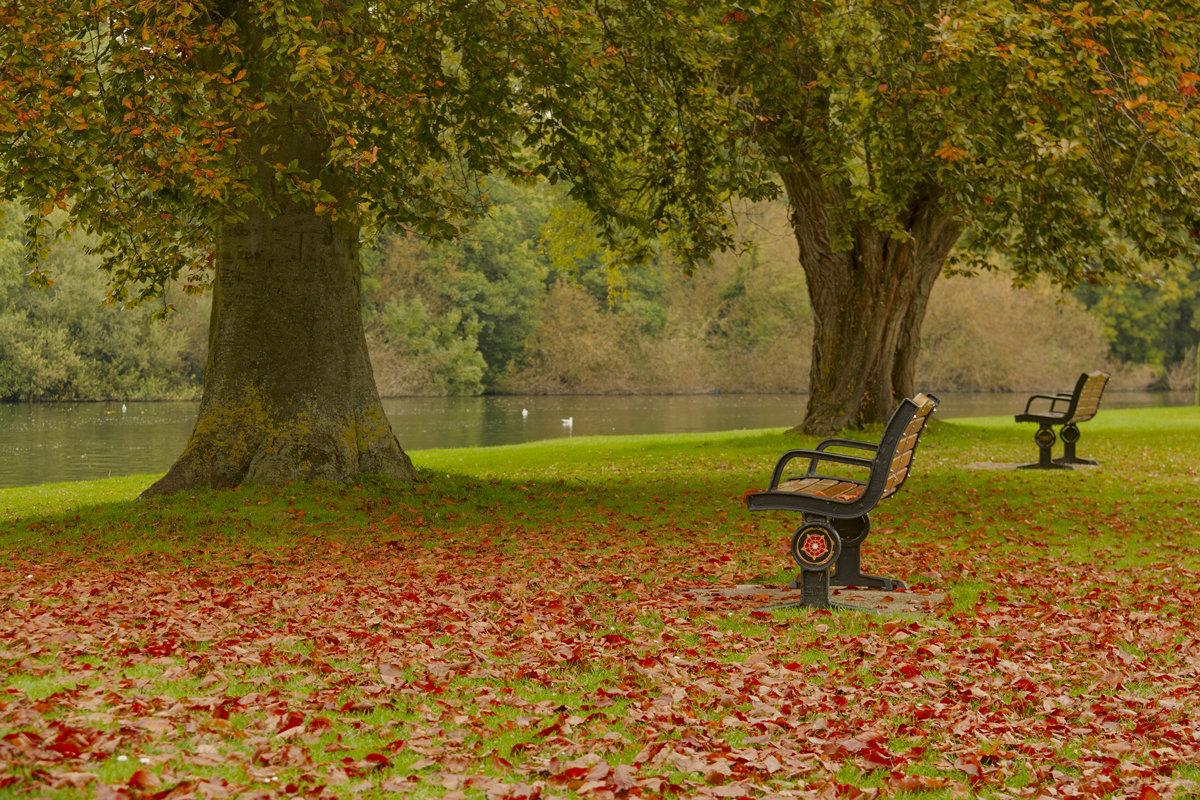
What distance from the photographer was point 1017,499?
13617 millimetres

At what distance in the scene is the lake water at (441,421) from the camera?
88.1 ft

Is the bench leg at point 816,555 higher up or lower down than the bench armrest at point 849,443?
lower down

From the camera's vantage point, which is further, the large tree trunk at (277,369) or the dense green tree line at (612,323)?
the dense green tree line at (612,323)

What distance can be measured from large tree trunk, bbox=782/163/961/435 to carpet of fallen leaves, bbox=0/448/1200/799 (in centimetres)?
1091

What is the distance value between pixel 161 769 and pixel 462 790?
1.06m

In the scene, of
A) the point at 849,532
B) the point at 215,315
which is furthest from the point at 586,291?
the point at 849,532

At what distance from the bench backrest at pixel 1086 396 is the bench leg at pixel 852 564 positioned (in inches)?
390

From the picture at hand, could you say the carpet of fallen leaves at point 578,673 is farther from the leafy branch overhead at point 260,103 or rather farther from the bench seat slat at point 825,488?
the leafy branch overhead at point 260,103

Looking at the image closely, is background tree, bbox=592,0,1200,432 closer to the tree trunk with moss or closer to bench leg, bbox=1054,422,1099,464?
bench leg, bbox=1054,422,1099,464

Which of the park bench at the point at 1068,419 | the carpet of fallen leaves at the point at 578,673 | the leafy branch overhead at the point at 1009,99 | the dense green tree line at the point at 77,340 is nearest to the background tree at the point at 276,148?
the carpet of fallen leaves at the point at 578,673

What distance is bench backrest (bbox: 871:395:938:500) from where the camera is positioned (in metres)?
7.18

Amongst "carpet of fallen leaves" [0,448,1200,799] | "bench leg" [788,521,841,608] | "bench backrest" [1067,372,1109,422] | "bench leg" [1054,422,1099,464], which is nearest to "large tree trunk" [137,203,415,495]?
"carpet of fallen leaves" [0,448,1200,799]

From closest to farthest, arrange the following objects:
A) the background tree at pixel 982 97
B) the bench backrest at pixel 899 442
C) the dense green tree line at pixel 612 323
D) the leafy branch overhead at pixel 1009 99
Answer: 1. the bench backrest at pixel 899 442
2. the leafy branch overhead at pixel 1009 99
3. the background tree at pixel 982 97
4. the dense green tree line at pixel 612 323

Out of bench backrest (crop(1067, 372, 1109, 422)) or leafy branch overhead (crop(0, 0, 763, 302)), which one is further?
bench backrest (crop(1067, 372, 1109, 422))
